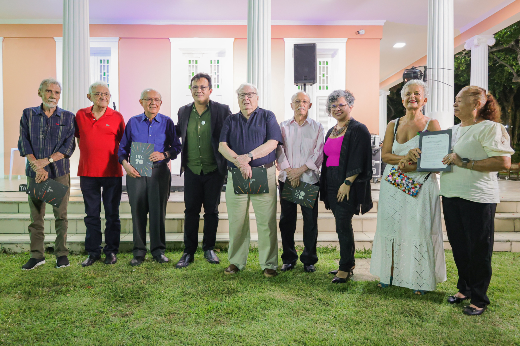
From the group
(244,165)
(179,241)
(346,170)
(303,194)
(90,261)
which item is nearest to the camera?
(346,170)

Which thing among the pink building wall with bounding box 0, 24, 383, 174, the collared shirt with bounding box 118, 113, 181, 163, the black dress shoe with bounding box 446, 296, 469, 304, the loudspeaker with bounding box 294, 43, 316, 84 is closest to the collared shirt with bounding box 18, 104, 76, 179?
the collared shirt with bounding box 118, 113, 181, 163

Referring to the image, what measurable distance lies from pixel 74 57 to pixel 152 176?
3620mm

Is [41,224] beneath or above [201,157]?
beneath

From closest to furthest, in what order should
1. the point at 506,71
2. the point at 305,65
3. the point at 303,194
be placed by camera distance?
the point at 303,194
the point at 305,65
the point at 506,71

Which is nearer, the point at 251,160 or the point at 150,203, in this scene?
the point at 251,160

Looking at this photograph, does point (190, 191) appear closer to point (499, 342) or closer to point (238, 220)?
point (238, 220)

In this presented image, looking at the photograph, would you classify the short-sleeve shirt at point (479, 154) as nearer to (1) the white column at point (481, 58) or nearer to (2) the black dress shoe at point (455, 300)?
(2) the black dress shoe at point (455, 300)

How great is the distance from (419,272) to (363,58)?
7310 millimetres

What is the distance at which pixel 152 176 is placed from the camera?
341cm

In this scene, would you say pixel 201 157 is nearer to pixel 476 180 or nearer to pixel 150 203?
pixel 150 203

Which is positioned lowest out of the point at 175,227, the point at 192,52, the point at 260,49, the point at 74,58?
the point at 175,227

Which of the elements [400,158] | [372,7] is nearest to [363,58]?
[372,7]

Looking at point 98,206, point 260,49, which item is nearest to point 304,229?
point 98,206

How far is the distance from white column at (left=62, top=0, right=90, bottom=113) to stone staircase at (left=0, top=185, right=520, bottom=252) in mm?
1813
